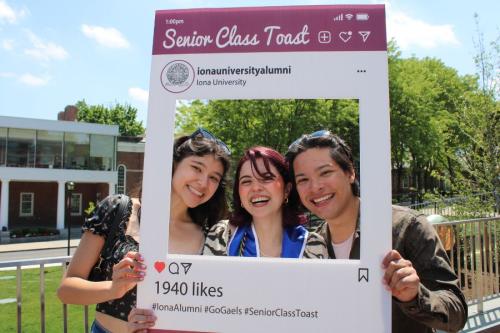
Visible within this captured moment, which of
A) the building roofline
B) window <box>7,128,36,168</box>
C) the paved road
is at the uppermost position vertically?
the building roofline

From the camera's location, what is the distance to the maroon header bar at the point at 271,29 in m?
1.65

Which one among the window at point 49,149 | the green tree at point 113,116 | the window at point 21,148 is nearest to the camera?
the window at point 21,148

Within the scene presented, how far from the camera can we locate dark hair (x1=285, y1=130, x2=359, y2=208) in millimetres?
1747

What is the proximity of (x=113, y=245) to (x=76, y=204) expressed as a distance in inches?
1447

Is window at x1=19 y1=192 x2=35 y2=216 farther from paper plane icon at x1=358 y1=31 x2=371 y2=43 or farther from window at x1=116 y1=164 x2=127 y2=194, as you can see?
paper plane icon at x1=358 y1=31 x2=371 y2=43

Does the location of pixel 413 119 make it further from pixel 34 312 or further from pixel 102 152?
pixel 34 312

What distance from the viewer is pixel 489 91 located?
10.4 meters

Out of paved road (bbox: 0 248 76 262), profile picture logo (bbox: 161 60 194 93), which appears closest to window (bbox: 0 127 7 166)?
paved road (bbox: 0 248 76 262)

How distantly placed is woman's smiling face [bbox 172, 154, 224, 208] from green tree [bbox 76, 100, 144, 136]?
62.2m

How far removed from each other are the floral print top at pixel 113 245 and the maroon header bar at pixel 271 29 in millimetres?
924

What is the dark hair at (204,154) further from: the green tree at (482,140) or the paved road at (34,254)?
the paved road at (34,254)

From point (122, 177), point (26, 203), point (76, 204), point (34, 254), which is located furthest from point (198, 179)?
point (122, 177)

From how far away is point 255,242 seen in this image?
1688mm

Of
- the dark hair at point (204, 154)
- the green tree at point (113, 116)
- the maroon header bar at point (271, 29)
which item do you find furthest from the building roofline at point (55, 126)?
the maroon header bar at point (271, 29)
